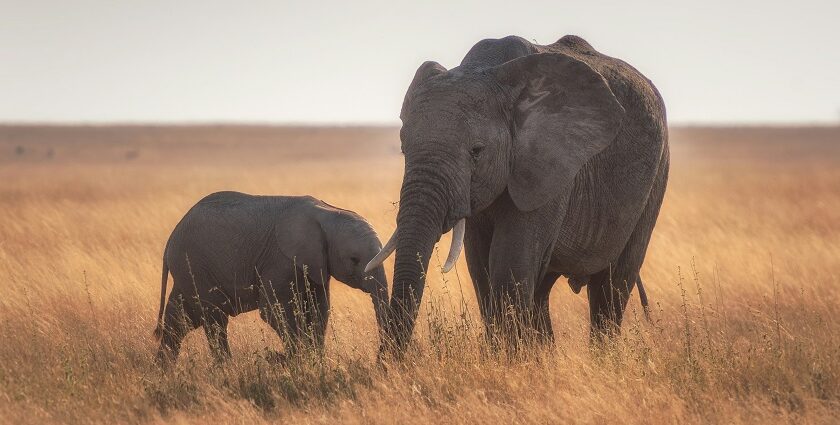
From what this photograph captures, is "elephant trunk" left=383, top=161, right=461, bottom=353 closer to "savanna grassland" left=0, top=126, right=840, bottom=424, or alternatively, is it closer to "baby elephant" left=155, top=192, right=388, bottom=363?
"savanna grassland" left=0, top=126, right=840, bottom=424

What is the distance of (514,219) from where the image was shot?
6.82 meters

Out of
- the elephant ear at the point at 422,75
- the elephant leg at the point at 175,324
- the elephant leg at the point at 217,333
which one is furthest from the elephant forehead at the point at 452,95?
the elephant leg at the point at 175,324

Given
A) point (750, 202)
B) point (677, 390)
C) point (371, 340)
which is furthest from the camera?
point (750, 202)

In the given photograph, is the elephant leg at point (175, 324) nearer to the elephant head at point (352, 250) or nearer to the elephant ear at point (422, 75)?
the elephant head at point (352, 250)

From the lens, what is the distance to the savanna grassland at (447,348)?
6586 mm

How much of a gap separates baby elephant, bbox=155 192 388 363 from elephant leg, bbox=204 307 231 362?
10 millimetres

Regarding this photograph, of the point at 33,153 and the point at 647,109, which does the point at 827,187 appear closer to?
the point at 647,109

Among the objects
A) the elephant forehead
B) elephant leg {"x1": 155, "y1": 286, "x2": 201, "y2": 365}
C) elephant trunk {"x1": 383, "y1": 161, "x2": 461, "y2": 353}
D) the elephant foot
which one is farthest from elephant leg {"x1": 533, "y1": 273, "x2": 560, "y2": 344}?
elephant leg {"x1": 155, "y1": 286, "x2": 201, "y2": 365}

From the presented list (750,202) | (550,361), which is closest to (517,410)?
(550,361)

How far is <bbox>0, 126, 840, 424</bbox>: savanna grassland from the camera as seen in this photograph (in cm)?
659

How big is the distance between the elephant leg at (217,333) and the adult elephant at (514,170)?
1.76m

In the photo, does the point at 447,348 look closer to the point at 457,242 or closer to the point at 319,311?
the point at 457,242

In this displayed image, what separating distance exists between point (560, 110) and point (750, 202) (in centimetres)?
1606

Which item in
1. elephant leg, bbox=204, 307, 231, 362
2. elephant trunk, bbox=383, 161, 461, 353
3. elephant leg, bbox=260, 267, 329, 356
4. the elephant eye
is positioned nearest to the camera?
elephant trunk, bbox=383, 161, 461, 353
